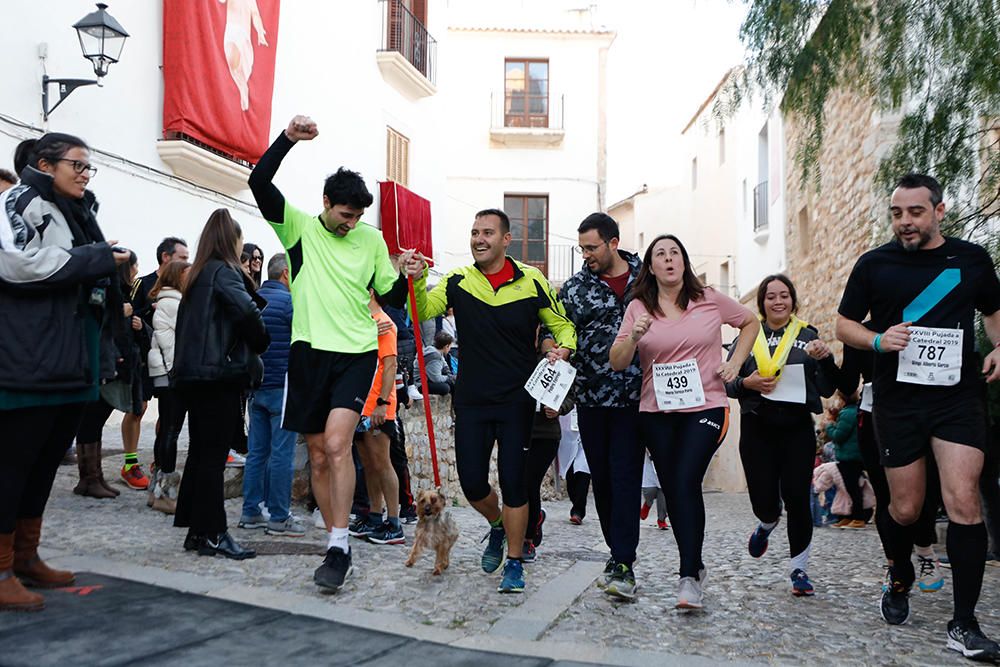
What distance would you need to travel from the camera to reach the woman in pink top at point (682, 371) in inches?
213

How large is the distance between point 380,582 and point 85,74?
8799mm

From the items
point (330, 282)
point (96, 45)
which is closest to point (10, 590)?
point (330, 282)

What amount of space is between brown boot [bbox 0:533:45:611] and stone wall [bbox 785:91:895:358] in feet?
32.3

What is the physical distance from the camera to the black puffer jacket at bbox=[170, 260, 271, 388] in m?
5.91

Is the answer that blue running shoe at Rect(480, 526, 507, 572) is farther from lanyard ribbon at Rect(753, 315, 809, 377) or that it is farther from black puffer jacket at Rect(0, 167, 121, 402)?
black puffer jacket at Rect(0, 167, 121, 402)

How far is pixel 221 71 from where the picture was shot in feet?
46.9

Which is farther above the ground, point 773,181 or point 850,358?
point 773,181

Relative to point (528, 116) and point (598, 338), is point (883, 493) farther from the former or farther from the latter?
point (528, 116)

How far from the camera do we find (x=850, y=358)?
6.05m

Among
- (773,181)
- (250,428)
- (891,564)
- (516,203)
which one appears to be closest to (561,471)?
(250,428)

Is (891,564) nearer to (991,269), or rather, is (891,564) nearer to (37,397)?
→ (991,269)

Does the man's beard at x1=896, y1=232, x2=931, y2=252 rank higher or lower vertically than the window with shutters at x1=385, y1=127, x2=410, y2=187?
lower

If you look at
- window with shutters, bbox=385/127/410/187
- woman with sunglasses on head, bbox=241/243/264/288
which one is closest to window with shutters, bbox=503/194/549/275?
window with shutters, bbox=385/127/410/187

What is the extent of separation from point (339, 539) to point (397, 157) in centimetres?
1798
